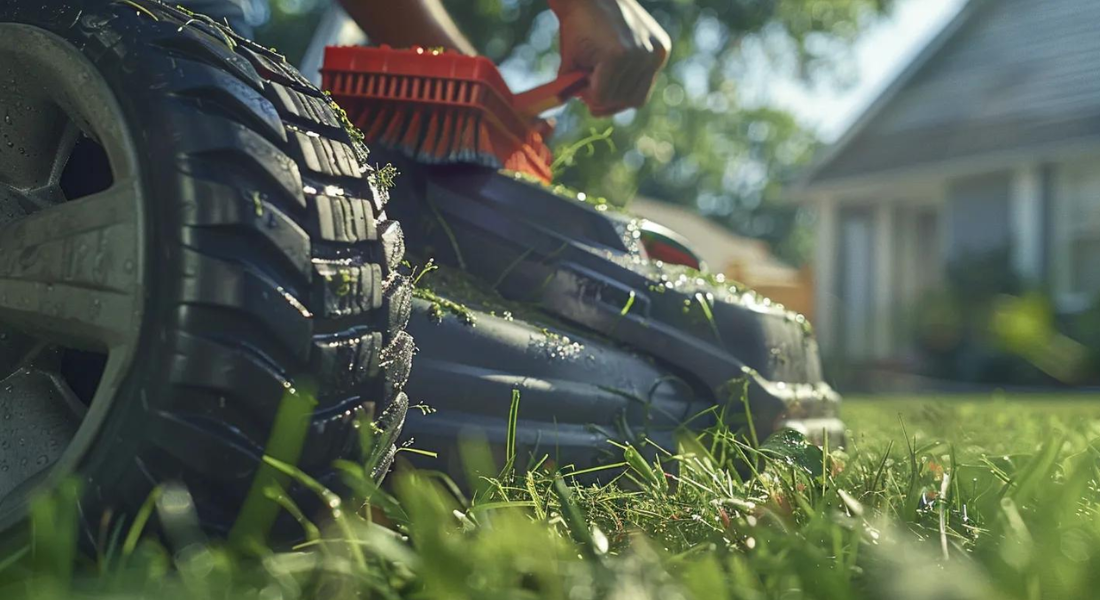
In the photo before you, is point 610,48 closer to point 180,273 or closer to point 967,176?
point 180,273

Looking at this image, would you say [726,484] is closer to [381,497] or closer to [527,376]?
[527,376]

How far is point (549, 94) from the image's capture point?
8.13ft

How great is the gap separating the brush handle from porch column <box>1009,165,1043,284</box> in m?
11.3

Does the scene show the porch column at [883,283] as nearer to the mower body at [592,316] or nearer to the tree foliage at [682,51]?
the tree foliage at [682,51]

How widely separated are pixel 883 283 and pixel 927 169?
6.17ft

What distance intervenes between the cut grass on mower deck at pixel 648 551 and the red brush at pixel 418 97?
0.92 meters

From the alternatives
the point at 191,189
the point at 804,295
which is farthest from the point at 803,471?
the point at 804,295

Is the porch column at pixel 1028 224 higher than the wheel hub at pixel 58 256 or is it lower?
lower

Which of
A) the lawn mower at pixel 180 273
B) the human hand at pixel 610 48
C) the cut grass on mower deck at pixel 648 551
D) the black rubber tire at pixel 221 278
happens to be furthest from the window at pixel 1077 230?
the black rubber tire at pixel 221 278

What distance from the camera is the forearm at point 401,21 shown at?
274cm

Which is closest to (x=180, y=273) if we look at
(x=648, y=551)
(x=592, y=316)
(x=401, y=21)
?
(x=648, y=551)

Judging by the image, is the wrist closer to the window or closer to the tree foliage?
the tree foliage

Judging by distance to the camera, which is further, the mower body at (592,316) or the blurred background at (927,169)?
the blurred background at (927,169)

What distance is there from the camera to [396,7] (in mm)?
2744
